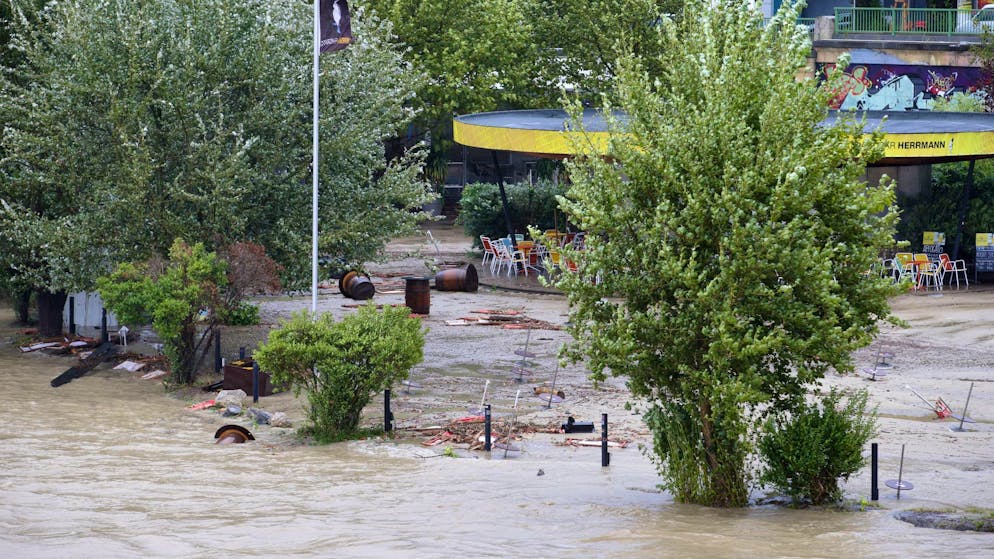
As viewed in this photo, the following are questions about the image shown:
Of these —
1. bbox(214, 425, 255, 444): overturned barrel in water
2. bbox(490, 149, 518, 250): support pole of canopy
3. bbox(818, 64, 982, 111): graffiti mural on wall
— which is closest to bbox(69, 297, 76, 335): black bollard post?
bbox(214, 425, 255, 444): overturned barrel in water

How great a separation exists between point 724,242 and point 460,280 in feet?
62.2

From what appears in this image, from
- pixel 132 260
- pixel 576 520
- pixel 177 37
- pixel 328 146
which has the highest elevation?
pixel 177 37

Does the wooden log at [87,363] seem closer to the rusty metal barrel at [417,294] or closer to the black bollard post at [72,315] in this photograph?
the black bollard post at [72,315]

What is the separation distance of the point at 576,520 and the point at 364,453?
4100mm

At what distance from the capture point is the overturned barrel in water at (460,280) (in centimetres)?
3025

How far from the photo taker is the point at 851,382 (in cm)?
1933

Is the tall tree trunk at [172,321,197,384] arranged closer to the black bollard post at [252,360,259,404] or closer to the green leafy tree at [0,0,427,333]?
the green leafy tree at [0,0,427,333]

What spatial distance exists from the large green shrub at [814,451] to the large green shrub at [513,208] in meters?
22.6

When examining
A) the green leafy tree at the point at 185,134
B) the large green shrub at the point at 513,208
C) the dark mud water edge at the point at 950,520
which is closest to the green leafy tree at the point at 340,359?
the green leafy tree at the point at 185,134

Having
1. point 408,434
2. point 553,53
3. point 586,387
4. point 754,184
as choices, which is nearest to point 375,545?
point 754,184

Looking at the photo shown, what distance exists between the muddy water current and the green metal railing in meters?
37.9

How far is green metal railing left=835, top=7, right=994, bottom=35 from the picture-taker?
161 feet

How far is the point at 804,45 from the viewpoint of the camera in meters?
12.1

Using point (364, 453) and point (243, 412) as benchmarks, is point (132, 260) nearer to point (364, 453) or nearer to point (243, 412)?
point (243, 412)
